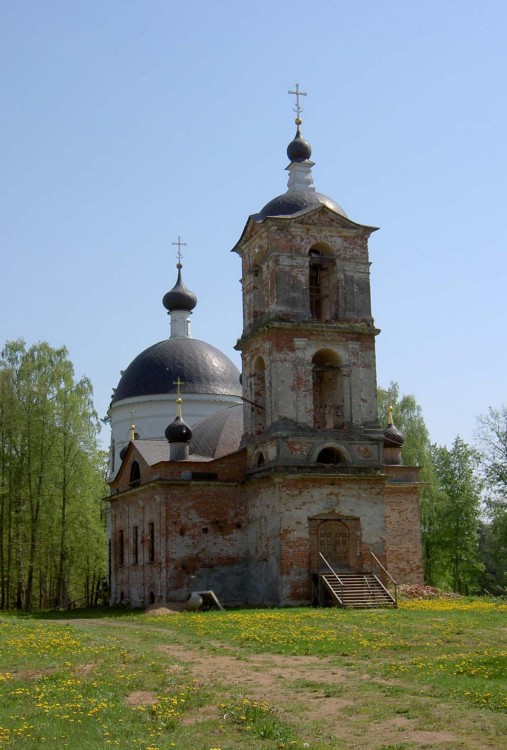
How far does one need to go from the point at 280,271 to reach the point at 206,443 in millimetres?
7837

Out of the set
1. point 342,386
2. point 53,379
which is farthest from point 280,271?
point 53,379

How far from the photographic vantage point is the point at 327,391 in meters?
33.3

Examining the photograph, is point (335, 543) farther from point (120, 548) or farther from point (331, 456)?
point (120, 548)

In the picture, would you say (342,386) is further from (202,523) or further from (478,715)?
(478,715)

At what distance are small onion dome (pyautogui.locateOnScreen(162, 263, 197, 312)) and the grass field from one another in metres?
25.8

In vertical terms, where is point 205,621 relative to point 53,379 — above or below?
below

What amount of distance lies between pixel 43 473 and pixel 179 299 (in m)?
10.7

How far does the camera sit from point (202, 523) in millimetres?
32625

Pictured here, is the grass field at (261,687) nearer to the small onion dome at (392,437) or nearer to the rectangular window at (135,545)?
the rectangular window at (135,545)

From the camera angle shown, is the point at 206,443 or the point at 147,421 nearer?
the point at 206,443

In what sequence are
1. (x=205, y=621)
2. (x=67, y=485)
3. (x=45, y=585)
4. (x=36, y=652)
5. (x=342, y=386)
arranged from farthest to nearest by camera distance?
1. (x=45, y=585)
2. (x=67, y=485)
3. (x=342, y=386)
4. (x=205, y=621)
5. (x=36, y=652)

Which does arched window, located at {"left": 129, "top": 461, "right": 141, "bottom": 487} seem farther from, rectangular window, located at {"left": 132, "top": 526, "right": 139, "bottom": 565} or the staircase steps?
the staircase steps

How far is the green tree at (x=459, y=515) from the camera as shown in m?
46.0

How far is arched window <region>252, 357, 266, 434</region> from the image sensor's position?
33188mm
